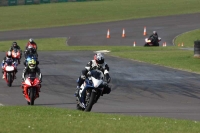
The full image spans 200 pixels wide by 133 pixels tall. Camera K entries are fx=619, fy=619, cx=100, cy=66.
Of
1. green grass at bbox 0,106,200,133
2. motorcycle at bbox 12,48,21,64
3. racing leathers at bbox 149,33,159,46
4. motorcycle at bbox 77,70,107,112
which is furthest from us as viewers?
racing leathers at bbox 149,33,159,46

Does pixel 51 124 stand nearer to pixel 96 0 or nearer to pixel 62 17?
pixel 62 17

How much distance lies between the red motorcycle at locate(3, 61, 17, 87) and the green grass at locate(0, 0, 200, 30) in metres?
38.5

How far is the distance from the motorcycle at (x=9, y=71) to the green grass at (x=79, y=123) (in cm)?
956

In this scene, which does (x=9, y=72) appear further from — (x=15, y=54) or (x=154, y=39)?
(x=154, y=39)

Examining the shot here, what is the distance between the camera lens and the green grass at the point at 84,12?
212ft

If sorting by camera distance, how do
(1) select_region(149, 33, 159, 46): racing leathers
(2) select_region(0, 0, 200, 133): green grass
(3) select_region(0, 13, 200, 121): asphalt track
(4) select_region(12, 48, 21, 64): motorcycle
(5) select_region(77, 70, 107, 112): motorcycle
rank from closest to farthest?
(2) select_region(0, 0, 200, 133): green grass → (5) select_region(77, 70, 107, 112): motorcycle → (3) select_region(0, 13, 200, 121): asphalt track → (4) select_region(12, 48, 21, 64): motorcycle → (1) select_region(149, 33, 159, 46): racing leathers

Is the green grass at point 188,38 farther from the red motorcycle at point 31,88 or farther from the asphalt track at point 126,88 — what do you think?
the red motorcycle at point 31,88

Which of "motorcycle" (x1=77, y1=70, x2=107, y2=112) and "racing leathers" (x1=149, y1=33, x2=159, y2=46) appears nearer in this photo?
"motorcycle" (x1=77, y1=70, x2=107, y2=112)

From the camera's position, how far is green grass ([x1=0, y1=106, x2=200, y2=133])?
10.4 meters

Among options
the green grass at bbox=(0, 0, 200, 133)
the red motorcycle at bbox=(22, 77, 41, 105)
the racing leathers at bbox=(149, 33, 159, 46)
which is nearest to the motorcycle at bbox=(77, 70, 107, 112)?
the green grass at bbox=(0, 0, 200, 133)

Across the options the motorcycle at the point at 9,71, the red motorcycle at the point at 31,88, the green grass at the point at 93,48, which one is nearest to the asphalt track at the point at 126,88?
the motorcycle at the point at 9,71

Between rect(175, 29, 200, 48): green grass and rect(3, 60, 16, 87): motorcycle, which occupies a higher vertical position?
rect(175, 29, 200, 48): green grass

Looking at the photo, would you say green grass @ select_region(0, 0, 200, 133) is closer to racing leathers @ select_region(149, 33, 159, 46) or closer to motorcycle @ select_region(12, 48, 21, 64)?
racing leathers @ select_region(149, 33, 159, 46)

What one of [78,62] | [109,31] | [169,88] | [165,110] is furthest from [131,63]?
[109,31]
